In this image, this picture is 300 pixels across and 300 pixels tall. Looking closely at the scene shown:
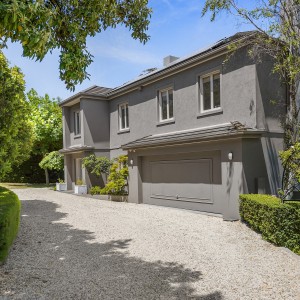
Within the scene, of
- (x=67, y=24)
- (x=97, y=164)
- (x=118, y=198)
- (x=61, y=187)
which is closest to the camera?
(x=67, y=24)

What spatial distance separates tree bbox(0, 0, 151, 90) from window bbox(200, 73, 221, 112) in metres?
6.56

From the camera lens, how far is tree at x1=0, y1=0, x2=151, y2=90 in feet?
12.8

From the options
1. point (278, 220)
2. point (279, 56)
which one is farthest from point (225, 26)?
point (278, 220)

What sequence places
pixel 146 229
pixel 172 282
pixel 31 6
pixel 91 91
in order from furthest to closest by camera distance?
pixel 91 91, pixel 146 229, pixel 172 282, pixel 31 6

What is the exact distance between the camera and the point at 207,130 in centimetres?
1219

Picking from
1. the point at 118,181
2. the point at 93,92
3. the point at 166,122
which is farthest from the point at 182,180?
the point at 93,92

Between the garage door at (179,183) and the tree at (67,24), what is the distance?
694 centimetres

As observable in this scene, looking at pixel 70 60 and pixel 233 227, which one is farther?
pixel 233 227

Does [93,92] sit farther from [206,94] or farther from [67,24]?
[67,24]

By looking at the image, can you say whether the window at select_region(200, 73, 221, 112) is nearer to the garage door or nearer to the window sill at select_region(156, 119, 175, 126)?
the window sill at select_region(156, 119, 175, 126)

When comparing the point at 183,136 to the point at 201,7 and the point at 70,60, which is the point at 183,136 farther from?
the point at 70,60

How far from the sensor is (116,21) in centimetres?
672

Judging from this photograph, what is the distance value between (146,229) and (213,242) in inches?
93.7

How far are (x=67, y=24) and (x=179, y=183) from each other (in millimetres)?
9344
